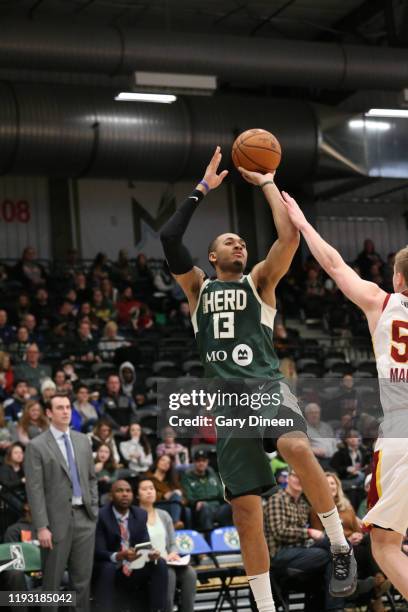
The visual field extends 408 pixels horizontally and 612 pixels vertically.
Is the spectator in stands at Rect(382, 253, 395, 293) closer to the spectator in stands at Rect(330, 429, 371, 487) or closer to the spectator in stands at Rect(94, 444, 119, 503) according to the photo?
the spectator in stands at Rect(330, 429, 371, 487)

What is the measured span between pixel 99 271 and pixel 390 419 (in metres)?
15.8

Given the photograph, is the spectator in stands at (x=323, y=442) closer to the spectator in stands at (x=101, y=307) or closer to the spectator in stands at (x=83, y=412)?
the spectator in stands at (x=83, y=412)

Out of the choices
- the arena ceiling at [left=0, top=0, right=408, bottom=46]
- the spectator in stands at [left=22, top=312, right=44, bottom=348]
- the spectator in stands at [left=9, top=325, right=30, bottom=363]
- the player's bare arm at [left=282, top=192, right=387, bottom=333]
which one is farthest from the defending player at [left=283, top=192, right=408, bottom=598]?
the arena ceiling at [left=0, top=0, right=408, bottom=46]

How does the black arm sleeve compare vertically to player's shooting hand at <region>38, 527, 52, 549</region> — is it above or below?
above

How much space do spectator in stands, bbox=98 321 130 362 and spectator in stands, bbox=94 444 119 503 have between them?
17.8 ft

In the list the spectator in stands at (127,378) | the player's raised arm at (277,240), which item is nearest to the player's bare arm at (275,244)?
the player's raised arm at (277,240)

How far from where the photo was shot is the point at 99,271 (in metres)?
21.2

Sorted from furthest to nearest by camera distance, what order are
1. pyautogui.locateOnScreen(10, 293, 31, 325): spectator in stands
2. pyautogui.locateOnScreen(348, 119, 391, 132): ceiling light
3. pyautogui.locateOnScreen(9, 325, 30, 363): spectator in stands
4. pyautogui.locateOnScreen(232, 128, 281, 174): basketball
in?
pyautogui.locateOnScreen(348, 119, 391, 132): ceiling light → pyautogui.locateOnScreen(10, 293, 31, 325): spectator in stands → pyautogui.locateOnScreen(9, 325, 30, 363): spectator in stands → pyautogui.locateOnScreen(232, 128, 281, 174): basketball

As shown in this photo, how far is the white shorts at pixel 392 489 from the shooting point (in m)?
5.70

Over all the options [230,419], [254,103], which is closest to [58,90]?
[254,103]

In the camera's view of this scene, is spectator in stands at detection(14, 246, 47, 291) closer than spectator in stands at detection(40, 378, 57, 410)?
No

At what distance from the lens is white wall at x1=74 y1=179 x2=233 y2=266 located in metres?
25.2

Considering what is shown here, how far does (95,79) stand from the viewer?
25.5 meters

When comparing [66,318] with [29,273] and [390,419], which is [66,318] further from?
[390,419]
